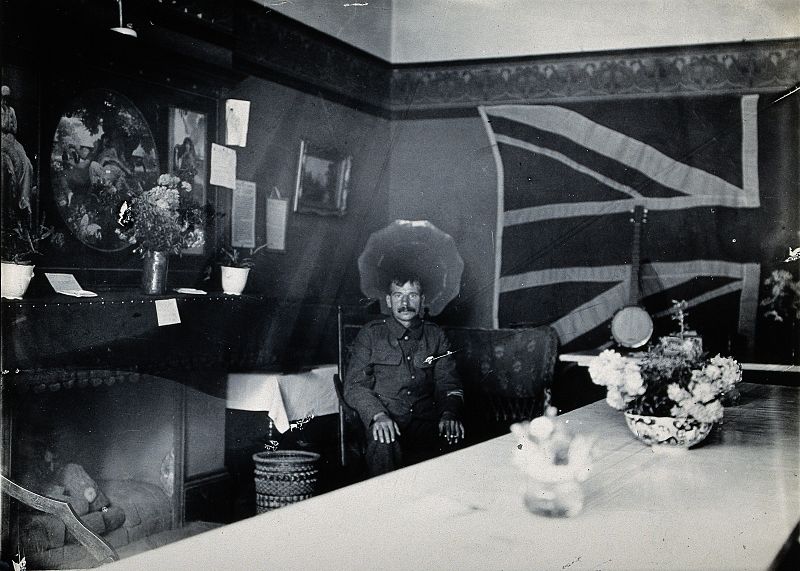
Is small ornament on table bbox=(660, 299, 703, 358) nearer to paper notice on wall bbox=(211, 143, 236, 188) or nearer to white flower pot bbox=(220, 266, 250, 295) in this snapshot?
white flower pot bbox=(220, 266, 250, 295)

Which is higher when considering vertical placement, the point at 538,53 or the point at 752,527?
the point at 538,53

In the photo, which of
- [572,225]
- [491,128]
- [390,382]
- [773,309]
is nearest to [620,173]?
[572,225]

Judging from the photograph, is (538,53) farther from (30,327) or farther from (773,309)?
(30,327)

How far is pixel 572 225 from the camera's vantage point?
17.5 ft

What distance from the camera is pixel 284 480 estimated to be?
3717 millimetres

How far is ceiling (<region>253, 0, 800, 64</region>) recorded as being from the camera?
4.93 m

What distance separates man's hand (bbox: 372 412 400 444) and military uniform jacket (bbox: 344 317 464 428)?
0.32m

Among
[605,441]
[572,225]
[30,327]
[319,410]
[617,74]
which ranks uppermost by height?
[617,74]

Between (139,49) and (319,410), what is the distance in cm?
198

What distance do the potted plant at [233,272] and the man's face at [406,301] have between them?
74cm

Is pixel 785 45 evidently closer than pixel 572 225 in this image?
Yes

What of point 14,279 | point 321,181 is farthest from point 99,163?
point 321,181

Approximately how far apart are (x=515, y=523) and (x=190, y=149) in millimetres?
2837

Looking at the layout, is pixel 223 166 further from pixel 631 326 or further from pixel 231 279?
pixel 631 326
